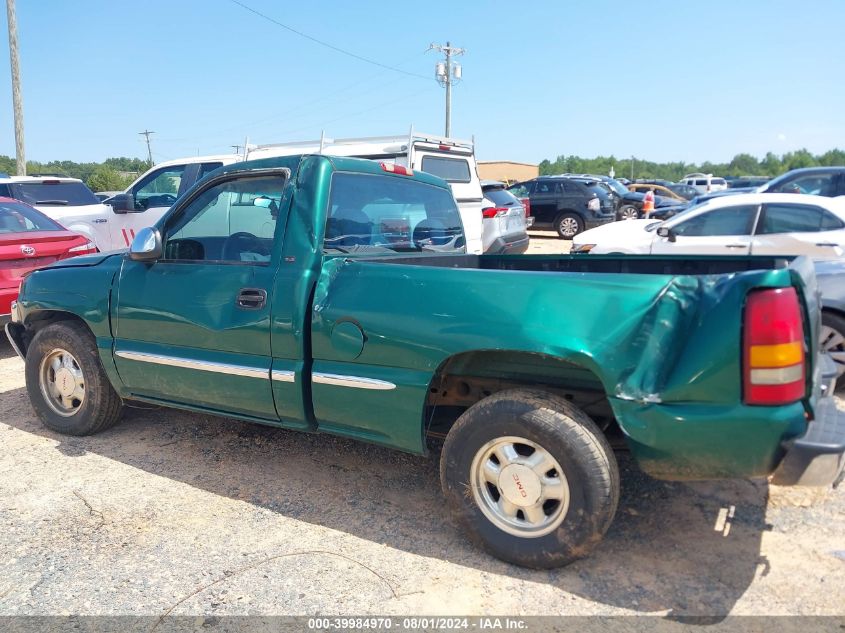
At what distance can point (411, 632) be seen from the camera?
8.30 feet

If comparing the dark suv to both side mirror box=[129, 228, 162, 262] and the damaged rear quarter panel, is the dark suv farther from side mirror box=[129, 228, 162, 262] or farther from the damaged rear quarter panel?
the damaged rear quarter panel

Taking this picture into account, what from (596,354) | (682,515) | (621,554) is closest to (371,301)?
(596,354)

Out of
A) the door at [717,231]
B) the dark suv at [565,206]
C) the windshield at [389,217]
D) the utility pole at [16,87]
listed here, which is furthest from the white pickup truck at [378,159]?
the utility pole at [16,87]

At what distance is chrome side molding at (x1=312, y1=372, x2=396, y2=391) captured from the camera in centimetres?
312

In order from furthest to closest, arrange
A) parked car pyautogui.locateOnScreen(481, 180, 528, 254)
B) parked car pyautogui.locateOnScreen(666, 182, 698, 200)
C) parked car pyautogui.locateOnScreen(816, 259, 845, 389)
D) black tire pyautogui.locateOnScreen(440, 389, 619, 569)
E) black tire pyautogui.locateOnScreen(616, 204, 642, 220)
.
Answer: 1. parked car pyautogui.locateOnScreen(666, 182, 698, 200)
2. black tire pyautogui.locateOnScreen(616, 204, 642, 220)
3. parked car pyautogui.locateOnScreen(481, 180, 528, 254)
4. parked car pyautogui.locateOnScreen(816, 259, 845, 389)
5. black tire pyautogui.locateOnScreen(440, 389, 619, 569)

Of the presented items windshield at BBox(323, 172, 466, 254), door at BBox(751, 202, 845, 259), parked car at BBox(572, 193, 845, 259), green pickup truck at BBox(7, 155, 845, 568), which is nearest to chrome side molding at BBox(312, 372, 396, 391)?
green pickup truck at BBox(7, 155, 845, 568)

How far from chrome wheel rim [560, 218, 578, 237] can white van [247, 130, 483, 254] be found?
800 cm

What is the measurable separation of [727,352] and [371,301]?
1541 millimetres

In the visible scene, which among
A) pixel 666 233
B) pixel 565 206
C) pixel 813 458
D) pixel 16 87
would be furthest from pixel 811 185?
pixel 16 87

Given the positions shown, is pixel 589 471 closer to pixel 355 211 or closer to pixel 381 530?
pixel 381 530

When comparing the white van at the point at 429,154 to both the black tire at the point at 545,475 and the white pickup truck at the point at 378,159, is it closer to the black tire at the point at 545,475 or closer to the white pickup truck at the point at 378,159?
the white pickup truck at the point at 378,159

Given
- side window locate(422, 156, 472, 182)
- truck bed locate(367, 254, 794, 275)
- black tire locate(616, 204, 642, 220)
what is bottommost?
truck bed locate(367, 254, 794, 275)

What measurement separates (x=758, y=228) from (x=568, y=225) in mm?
10202

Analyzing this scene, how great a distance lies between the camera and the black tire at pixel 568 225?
17.8 m
